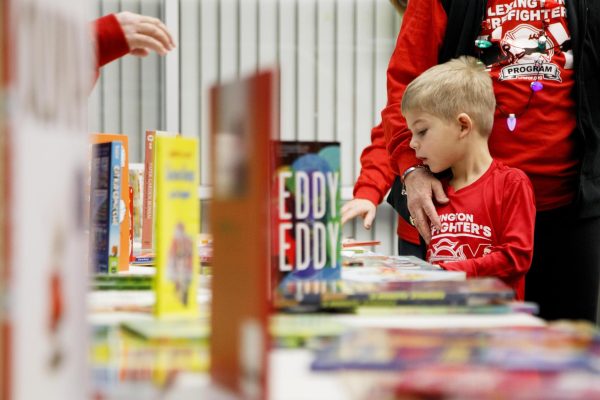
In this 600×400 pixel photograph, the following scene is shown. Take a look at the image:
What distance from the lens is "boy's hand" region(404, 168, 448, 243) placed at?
224 centimetres

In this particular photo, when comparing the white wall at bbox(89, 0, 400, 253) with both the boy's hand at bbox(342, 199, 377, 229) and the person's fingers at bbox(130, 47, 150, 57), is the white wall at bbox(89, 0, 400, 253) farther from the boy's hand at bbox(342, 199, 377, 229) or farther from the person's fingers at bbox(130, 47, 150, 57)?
the person's fingers at bbox(130, 47, 150, 57)

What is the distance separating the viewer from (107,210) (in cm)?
164

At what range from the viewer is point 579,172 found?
7.41 feet

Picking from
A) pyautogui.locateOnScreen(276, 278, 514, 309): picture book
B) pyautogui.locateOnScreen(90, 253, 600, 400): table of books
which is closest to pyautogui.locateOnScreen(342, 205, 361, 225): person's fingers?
pyautogui.locateOnScreen(276, 278, 514, 309): picture book

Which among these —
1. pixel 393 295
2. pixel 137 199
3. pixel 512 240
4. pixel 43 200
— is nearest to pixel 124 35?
pixel 137 199

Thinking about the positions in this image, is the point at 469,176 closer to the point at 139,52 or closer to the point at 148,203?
the point at 148,203

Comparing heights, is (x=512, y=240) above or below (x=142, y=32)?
below

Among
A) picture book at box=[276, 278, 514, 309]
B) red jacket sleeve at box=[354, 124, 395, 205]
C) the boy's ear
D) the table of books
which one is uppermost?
the boy's ear

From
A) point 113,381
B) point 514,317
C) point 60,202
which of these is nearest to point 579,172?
point 514,317

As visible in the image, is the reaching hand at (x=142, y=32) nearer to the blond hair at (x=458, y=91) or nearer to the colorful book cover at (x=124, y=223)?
the colorful book cover at (x=124, y=223)

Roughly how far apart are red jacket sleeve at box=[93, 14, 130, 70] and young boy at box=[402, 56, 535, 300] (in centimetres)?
91

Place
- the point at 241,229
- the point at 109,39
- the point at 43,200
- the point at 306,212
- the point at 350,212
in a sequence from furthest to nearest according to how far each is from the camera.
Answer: the point at 350,212 < the point at 109,39 < the point at 306,212 < the point at 241,229 < the point at 43,200

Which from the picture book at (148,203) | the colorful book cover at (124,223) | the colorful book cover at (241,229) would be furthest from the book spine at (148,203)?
the colorful book cover at (241,229)

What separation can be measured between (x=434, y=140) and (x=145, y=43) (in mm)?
931
